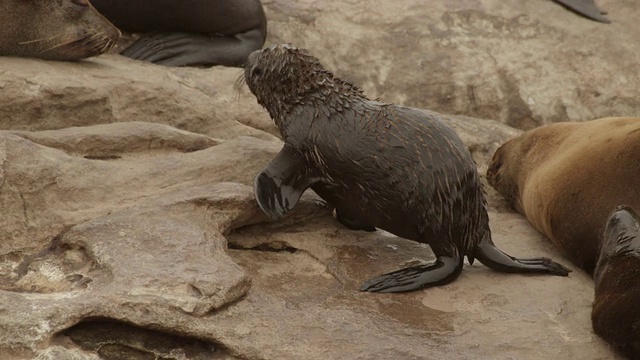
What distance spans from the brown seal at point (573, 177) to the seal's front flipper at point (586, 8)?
2.87 metres

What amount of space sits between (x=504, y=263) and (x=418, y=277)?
0.48m

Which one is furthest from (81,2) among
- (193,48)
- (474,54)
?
(474,54)

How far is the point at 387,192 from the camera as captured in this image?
4629 millimetres

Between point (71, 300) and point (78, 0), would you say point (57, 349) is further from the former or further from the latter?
point (78, 0)

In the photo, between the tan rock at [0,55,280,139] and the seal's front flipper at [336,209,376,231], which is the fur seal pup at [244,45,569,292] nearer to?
the seal's front flipper at [336,209,376,231]

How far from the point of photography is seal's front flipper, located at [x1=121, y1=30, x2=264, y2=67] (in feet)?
24.2

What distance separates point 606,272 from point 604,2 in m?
5.75

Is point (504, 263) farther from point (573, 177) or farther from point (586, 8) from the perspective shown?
point (586, 8)

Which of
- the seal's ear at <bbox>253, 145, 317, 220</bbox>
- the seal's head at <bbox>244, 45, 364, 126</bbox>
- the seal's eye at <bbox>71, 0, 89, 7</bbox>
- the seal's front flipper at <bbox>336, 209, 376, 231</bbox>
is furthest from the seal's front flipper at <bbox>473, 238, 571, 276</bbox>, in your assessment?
the seal's eye at <bbox>71, 0, 89, 7</bbox>

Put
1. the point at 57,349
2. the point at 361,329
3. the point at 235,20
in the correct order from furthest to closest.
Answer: the point at 235,20
the point at 361,329
the point at 57,349

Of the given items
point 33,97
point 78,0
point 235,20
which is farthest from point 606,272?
point 235,20

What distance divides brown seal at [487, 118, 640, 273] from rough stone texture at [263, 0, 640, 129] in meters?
1.58

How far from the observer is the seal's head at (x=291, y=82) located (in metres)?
4.98

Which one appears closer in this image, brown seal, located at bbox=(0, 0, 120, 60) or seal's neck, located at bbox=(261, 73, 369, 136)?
seal's neck, located at bbox=(261, 73, 369, 136)
